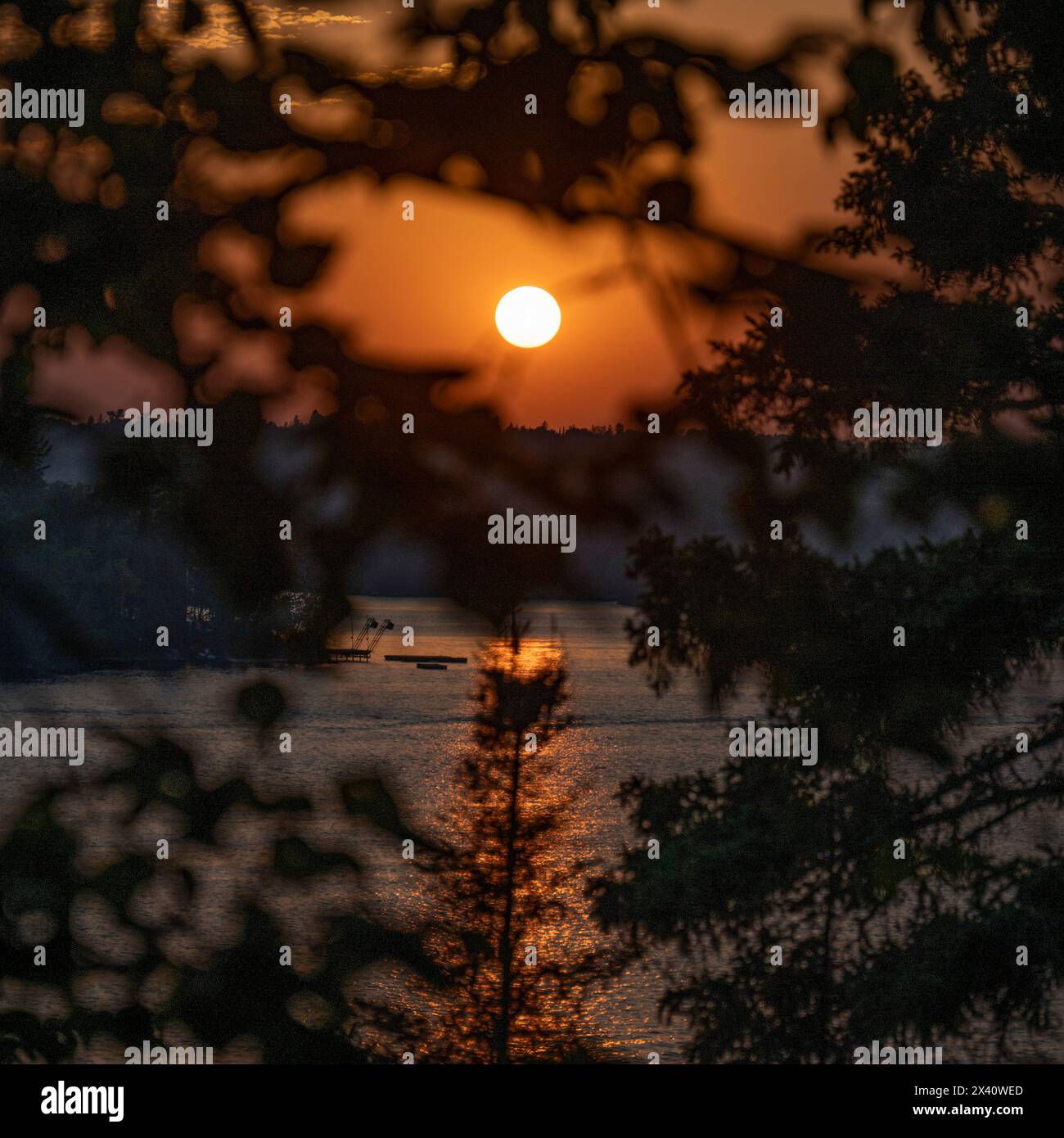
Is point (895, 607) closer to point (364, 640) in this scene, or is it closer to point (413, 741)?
point (364, 640)

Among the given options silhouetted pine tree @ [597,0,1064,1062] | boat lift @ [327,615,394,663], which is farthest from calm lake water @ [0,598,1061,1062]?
silhouetted pine tree @ [597,0,1064,1062]

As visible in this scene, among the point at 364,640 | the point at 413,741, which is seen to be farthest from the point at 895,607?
the point at 413,741

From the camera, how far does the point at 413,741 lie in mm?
61000

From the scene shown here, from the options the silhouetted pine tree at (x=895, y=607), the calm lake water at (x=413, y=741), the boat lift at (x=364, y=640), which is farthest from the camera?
the silhouetted pine tree at (x=895, y=607)

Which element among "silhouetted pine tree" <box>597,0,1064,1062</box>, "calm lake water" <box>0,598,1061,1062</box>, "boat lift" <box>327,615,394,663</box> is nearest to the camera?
"calm lake water" <box>0,598,1061,1062</box>

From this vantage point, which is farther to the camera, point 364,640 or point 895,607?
point 895,607

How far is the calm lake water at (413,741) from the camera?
5.76 feet

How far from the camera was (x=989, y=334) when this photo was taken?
346 centimetres

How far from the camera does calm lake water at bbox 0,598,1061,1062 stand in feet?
5.76

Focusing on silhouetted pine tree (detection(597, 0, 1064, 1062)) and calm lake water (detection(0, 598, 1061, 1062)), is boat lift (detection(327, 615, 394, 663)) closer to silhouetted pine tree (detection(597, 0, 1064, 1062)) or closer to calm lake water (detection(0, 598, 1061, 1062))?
calm lake water (detection(0, 598, 1061, 1062))

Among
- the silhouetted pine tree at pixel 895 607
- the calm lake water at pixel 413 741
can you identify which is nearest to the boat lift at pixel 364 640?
the calm lake water at pixel 413 741

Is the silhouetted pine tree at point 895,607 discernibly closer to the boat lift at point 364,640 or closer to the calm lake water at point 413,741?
the calm lake water at point 413,741
